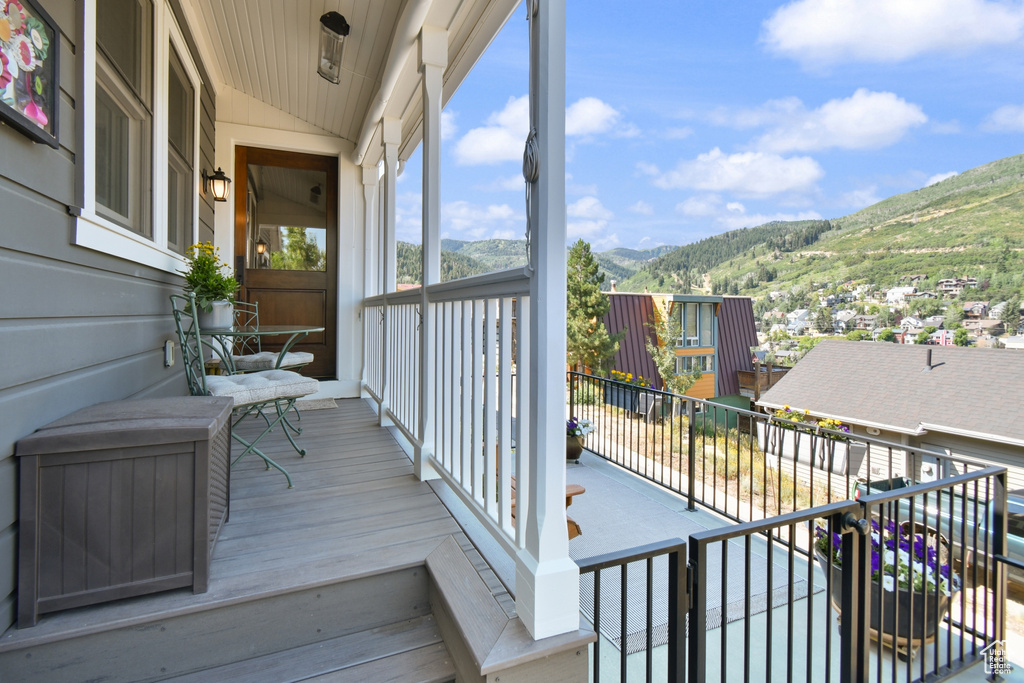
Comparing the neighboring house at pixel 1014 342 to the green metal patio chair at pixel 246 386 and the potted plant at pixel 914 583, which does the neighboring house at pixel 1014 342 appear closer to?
the potted plant at pixel 914 583

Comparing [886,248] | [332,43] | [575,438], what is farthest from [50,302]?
[886,248]

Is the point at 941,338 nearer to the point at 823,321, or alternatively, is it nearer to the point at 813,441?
the point at 823,321

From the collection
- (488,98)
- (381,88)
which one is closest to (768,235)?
(488,98)

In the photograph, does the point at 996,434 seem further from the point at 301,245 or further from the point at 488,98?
the point at 301,245

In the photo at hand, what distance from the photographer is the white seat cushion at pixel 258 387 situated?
2172mm

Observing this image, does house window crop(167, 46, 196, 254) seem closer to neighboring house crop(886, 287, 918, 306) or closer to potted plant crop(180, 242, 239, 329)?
potted plant crop(180, 242, 239, 329)

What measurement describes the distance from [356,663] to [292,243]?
4239 mm

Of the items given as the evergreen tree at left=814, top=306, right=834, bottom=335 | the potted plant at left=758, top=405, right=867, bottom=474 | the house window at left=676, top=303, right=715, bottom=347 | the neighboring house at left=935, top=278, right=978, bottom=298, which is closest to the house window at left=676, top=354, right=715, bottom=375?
the house window at left=676, top=303, right=715, bottom=347

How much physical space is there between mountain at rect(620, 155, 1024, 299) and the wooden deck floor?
1492cm

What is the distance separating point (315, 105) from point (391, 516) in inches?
145

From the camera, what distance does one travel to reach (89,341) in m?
1.69

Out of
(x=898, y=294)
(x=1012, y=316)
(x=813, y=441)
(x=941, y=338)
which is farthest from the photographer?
(x=898, y=294)

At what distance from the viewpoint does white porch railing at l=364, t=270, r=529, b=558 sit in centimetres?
144

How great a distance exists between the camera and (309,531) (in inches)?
71.9
